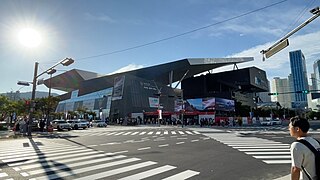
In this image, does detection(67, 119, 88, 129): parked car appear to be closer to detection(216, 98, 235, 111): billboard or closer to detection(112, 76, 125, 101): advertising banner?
detection(112, 76, 125, 101): advertising banner

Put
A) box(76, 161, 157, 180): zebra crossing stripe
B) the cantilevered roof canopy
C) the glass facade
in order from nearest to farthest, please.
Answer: box(76, 161, 157, 180): zebra crossing stripe
the cantilevered roof canopy
the glass facade

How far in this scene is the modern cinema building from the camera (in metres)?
70.0

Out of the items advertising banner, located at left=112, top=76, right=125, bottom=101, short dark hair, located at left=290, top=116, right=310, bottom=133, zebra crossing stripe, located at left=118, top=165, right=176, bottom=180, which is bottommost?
zebra crossing stripe, located at left=118, top=165, right=176, bottom=180

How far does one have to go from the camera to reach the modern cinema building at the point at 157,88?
2756 inches

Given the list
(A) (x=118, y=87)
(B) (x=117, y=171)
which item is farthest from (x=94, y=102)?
(B) (x=117, y=171)

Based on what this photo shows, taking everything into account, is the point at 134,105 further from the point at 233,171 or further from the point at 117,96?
the point at 233,171

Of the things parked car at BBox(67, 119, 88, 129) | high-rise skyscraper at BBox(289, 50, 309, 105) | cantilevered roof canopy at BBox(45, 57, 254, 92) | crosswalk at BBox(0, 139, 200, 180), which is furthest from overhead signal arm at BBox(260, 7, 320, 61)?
cantilevered roof canopy at BBox(45, 57, 254, 92)

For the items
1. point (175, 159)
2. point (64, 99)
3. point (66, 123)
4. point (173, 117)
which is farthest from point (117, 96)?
point (175, 159)

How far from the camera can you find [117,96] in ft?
234

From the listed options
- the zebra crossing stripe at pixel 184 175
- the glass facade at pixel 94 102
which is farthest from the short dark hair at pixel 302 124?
the glass facade at pixel 94 102

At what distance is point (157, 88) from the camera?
259 ft

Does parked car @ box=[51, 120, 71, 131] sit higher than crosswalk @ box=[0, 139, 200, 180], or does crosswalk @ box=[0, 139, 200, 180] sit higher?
parked car @ box=[51, 120, 71, 131]

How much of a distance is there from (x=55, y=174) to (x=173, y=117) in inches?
2064

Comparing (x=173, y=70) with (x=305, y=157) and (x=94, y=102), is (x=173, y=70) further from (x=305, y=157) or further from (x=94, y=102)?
(x=305, y=157)
